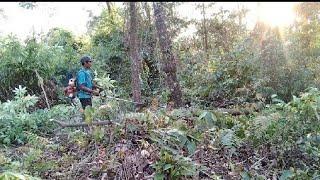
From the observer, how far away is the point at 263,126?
501cm

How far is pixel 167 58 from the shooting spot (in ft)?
26.7

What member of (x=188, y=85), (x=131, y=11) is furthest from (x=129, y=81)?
(x=131, y=11)

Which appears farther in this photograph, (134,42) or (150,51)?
(150,51)

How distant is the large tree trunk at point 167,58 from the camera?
786 cm

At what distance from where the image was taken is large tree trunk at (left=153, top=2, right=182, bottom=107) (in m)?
7.86

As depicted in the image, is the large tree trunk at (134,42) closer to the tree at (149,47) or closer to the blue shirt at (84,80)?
the tree at (149,47)

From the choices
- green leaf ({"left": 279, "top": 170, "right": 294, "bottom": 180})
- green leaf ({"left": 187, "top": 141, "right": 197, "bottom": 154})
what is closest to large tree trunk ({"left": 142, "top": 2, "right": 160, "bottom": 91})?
green leaf ({"left": 187, "top": 141, "right": 197, "bottom": 154})

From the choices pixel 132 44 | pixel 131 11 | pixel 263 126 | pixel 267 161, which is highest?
pixel 131 11

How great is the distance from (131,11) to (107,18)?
6422 millimetres

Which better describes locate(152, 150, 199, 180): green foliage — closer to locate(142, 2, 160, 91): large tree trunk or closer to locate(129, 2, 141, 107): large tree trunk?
locate(129, 2, 141, 107): large tree trunk

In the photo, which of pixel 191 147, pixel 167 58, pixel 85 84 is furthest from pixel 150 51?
pixel 191 147

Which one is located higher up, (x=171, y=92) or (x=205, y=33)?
(x=205, y=33)

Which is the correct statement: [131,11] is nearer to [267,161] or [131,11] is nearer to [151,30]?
[151,30]

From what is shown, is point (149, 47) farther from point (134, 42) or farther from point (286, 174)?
point (286, 174)
